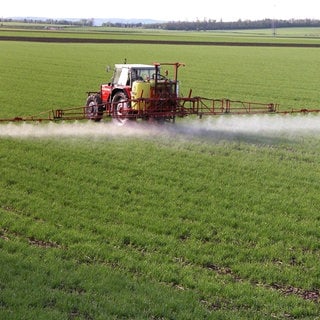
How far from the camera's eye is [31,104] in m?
25.6

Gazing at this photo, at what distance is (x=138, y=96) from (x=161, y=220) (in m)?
9.70

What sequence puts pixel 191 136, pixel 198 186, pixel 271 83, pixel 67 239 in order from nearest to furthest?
1. pixel 67 239
2. pixel 198 186
3. pixel 191 136
4. pixel 271 83

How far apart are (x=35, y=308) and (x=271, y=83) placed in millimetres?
34995

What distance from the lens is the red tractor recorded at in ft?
65.0

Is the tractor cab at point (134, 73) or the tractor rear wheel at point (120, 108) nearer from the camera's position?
the tractor rear wheel at point (120, 108)

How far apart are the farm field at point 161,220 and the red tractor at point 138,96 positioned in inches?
27.1

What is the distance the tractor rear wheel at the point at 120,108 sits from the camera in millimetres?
19750

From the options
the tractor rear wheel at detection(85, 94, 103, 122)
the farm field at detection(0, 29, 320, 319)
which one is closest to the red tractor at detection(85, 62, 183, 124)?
the tractor rear wheel at detection(85, 94, 103, 122)

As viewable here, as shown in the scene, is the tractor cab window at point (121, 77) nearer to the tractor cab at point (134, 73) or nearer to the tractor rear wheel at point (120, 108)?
the tractor cab at point (134, 73)

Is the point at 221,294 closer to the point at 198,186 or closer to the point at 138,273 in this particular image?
the point at 138,273

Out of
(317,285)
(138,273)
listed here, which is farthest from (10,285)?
(317,285)

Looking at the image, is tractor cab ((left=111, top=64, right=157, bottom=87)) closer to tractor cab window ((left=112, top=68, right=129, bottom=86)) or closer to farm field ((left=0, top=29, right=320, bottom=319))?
tractor cab window ((left=112, top=68, right=129, bottom=86))

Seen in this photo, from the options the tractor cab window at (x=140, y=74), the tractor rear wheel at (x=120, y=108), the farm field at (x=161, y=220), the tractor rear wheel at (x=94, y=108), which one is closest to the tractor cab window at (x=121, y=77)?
the tractor cab window at (x=140, y=74)

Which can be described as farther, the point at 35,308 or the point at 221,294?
the point at 221,294
